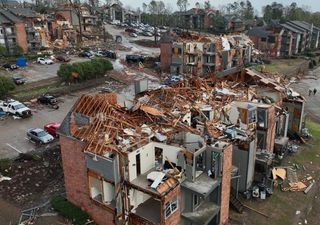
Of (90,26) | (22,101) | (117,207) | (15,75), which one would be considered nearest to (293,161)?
(117,207)

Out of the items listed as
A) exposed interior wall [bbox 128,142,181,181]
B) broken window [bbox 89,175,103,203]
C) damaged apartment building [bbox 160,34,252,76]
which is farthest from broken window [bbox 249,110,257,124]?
damaged apartment building [bbox 160,34,252,76]

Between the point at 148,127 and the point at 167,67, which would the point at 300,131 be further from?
the point at 167,67

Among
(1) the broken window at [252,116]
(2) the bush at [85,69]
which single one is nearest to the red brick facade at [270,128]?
(1) the broken window at [252,116]

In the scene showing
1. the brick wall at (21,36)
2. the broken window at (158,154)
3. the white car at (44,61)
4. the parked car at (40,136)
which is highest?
the brick wall at (21,36)

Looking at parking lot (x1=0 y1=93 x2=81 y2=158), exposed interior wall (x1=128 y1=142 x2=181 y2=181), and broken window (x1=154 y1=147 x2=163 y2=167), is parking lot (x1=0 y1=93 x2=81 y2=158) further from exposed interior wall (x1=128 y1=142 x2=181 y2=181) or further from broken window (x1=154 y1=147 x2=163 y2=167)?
exposed interior wall (x1=128 y1=142 x2=181 y2=181)

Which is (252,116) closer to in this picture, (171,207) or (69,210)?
(171,207)

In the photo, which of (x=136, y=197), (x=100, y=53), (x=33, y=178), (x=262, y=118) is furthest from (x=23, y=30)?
(x=136, y=197)

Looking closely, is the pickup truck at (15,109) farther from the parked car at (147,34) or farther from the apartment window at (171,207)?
the parked car at (147,34)
